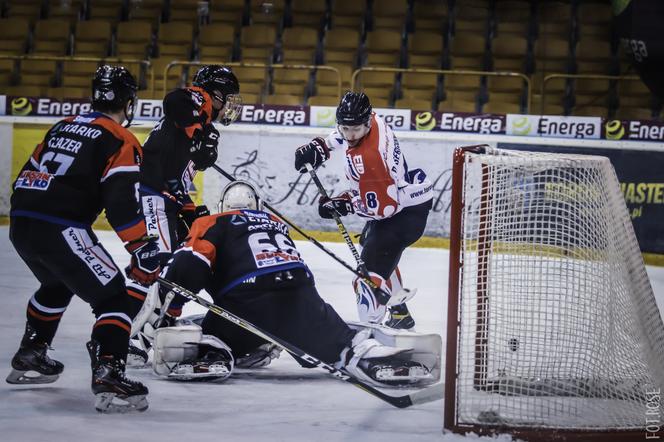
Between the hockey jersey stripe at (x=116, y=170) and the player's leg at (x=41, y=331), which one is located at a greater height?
the hockey jersey stripe at (x=116, y=170)

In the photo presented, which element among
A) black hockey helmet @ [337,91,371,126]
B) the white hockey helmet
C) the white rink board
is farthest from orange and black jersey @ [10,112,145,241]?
the white rink board

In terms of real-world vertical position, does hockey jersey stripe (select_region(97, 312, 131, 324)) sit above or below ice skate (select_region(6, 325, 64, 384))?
above

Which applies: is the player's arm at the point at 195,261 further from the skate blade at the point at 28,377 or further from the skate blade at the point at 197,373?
the skate blade at the point at 28,377

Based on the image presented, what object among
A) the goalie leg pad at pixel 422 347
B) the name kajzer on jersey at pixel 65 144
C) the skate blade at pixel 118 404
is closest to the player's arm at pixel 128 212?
the name kajzer on jersey at pixel 65 144

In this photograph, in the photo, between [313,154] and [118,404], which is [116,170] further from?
[313,154]

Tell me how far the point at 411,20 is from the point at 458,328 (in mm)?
8580

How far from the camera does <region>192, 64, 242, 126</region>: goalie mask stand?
478 cm

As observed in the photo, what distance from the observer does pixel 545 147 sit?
841cm

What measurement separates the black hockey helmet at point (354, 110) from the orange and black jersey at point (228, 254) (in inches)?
38.5

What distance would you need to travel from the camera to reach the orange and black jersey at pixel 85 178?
11.0 ft

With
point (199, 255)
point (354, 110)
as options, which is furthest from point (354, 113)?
point (199, 255)

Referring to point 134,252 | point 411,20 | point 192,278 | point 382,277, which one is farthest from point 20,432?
point 411,20

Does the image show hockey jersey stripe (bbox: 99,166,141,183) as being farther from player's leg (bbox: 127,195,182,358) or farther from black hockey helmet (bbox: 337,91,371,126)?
black hockey helmet (bbox: 337,91,371,126)

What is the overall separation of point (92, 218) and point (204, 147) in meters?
1.24
